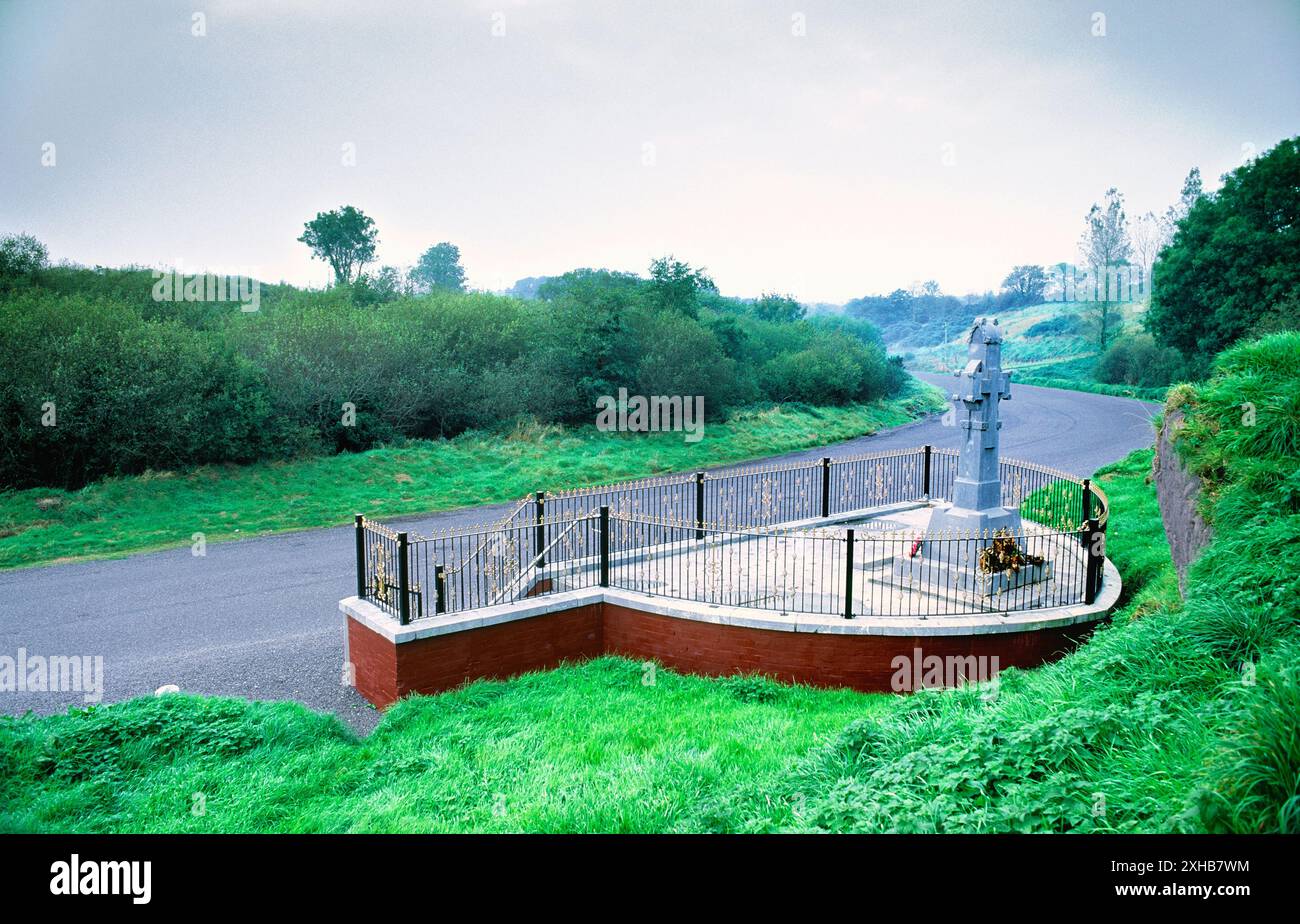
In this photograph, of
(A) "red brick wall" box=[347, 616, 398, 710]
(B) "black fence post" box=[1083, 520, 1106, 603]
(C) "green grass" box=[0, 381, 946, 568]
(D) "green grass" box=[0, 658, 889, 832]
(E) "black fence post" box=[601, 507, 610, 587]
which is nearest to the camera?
(D) "green grass" box=[0, 658, 889, 832]

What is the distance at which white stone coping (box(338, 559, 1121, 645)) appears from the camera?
8.62 metres

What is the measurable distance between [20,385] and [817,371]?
29046 mm

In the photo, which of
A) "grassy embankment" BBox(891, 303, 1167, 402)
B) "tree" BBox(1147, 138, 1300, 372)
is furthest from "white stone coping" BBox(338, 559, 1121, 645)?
"grassy embankment" BBox(891, 303, 1167, 402)

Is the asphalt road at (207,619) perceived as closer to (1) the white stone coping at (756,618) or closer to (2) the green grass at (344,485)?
(1) the white stone coping at (756,618)

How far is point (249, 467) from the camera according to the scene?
21328mm

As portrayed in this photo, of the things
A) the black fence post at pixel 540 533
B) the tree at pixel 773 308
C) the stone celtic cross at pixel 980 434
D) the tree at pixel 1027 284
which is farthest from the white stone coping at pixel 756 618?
the tree at pixel 1027 284

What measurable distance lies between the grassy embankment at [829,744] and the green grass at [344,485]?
35.6ft

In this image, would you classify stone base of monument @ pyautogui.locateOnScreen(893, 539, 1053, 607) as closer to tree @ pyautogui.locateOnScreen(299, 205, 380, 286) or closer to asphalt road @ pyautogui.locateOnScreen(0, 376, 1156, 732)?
asphalt road @ pyautogui.locateOnScreen(0, 376, 1156, 732)

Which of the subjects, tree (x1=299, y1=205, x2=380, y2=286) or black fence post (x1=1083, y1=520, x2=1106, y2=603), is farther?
tree (x1=299, y1=205, x2=380, y2=286)

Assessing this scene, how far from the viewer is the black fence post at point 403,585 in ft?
28.2

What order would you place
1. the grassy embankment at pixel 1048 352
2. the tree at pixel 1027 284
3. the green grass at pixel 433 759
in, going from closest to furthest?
the green grass at pixel 433 759, the grassy embankment at pixel 1048 352, the tree at pixel 1027 284

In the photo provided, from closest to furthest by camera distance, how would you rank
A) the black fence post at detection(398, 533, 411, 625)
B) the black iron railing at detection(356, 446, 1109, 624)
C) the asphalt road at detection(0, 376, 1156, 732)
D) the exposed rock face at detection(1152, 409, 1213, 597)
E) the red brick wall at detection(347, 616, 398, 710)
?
the exposed rock face at detection(1152, 409, 1213, 597) < the black fence post at detection(398, 533, 411, 625) < the red brick wall at detection(347, 616, 398, 710) < the black iron railing at detection(356, 446, 1109, 624) < the asphalt road at detection(0, 376, 1156, 732)

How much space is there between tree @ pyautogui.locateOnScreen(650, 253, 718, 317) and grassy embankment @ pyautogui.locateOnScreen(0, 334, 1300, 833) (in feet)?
93.1
